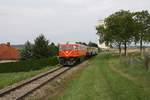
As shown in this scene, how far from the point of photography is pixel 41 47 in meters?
64.1

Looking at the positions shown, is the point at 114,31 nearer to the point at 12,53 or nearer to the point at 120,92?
the point at 12,53

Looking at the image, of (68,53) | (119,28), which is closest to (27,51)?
(119,28)

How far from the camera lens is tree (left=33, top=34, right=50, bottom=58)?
209ft

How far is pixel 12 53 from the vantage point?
108875 mm

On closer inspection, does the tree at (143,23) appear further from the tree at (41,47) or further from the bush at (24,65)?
the bush at (24,65)

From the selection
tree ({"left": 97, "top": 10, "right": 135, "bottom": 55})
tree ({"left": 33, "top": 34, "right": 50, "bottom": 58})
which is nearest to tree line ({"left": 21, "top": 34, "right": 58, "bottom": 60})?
tree ({"left": 33, "top": 34, "right": 50, "bottom": 58})

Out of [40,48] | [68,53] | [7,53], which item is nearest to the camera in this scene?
[68,53]

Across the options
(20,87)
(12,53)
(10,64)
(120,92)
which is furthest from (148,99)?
(12,53)

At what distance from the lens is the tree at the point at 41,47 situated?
209 ft

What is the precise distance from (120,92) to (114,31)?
60.2 m

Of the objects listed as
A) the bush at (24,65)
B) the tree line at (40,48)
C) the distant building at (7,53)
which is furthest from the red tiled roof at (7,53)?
the bush at (24,65)

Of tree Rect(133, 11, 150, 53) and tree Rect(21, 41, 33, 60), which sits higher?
tree Rect(133, 11, 150, 53)

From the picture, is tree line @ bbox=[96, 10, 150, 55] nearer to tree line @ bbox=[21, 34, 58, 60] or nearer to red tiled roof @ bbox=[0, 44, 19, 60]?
tree line @ bbox=[21, 34, 58, 60]

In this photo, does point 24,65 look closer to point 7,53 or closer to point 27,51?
point 27,51
